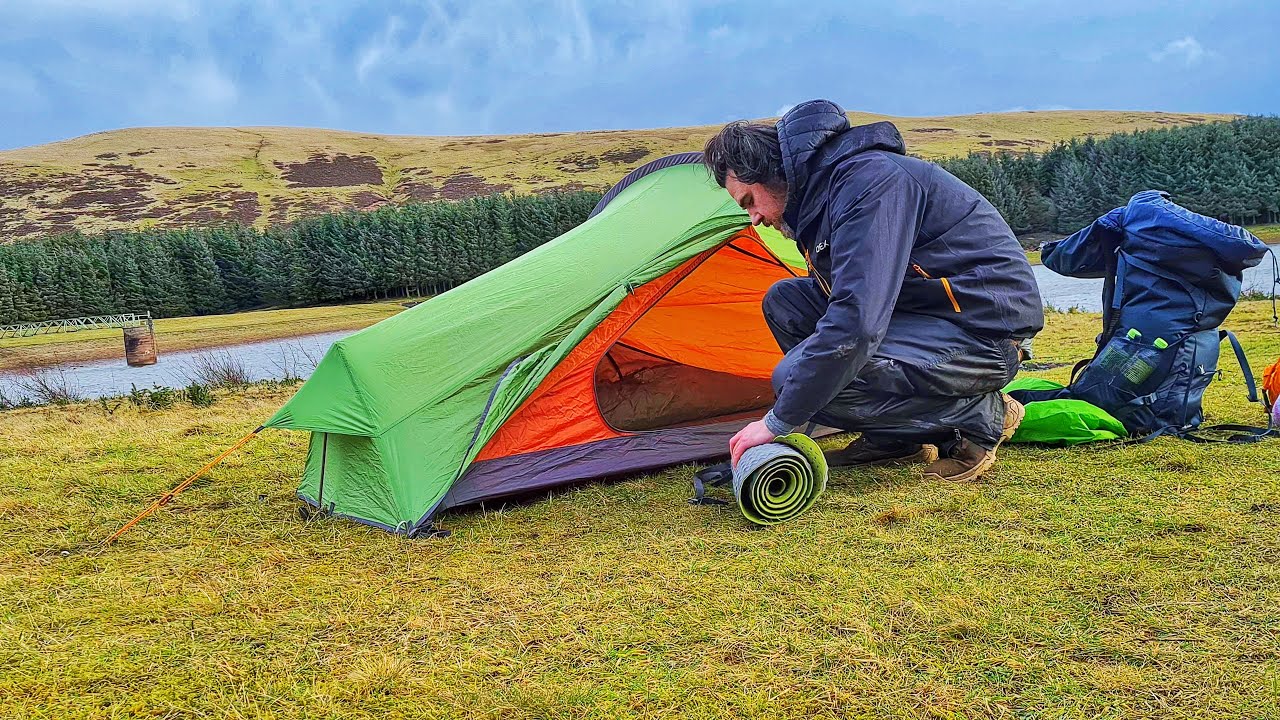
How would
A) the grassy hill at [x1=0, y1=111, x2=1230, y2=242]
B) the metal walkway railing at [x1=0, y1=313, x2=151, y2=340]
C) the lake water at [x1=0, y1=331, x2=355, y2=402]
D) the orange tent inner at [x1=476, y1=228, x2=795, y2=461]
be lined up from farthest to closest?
1. the grassy hill at [x1=0, y1=111, x2=1230, y2=242]
2. the metal walkway railing at [x1=0, y1=313, x2=151, y2=340]
3. the lake water at [x1=0, y1=331, x2=355, y2=402]
4. the orange tent inner at [x1=476, y1=228, x2=795, y2=461]

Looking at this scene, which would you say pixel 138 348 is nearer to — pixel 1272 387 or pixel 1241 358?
pixel 1241 358

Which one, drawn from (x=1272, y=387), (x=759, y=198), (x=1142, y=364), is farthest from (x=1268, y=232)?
(x=759, y=198)

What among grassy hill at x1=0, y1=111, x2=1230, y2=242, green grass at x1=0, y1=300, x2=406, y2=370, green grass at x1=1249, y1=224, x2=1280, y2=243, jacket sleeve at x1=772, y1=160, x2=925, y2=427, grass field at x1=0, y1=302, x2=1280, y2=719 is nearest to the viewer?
grass field at x1=0, y1=302, x2=1280, y2=719

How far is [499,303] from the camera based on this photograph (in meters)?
4.34

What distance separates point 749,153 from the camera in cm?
342

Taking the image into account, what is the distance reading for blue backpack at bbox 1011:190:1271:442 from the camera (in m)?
4.08

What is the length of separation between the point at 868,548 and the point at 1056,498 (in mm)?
983

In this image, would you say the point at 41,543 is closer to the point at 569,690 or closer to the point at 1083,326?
the point at 569,690

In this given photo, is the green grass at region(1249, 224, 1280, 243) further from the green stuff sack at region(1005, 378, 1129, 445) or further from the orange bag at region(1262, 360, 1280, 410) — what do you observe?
the green stuff sack at region(1005, 378, 1129, 445)

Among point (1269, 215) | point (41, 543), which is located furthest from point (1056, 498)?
point (1269, 215)

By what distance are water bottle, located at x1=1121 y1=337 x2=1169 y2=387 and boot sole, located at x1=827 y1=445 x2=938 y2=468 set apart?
1065 millimetres

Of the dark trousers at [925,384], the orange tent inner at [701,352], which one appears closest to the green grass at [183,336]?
the orange tent inner at [701,352]

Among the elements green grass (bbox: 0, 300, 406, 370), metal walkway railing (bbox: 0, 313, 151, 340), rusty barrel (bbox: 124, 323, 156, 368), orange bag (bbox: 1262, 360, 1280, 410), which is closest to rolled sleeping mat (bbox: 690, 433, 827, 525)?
orange bag (bbox: 1262, 360, 1280, 410)

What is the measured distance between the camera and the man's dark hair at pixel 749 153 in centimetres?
342
